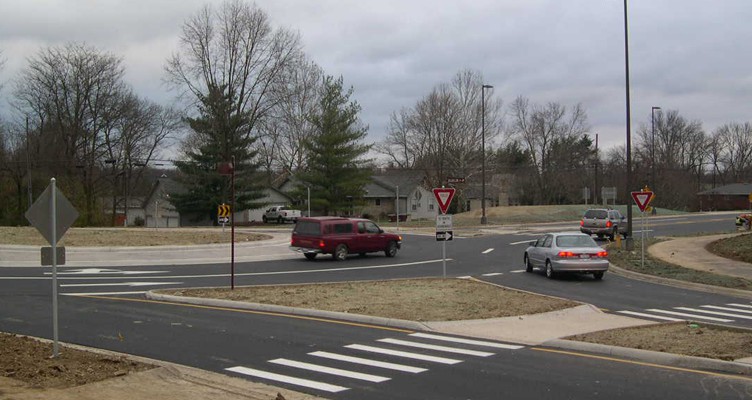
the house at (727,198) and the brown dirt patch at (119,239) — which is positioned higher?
the house at (727,198)

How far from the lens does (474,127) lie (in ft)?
243

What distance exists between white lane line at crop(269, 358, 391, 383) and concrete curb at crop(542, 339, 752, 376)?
11.2 ft

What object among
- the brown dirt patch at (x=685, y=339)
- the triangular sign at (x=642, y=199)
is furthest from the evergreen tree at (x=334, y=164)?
the brown dirt patch at (x=685, y=339)

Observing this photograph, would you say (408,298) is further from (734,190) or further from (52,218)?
(734,190)

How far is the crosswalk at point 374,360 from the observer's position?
26.7ft

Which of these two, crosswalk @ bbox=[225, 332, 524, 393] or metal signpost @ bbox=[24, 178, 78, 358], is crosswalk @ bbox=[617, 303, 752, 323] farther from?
metal signpost @ bbox=[24, 178, 78, 358]

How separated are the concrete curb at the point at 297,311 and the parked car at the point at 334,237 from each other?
11631 mm

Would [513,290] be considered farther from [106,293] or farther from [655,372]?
[106,293]

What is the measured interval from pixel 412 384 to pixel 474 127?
67807 mm

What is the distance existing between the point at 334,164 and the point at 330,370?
53.5 m

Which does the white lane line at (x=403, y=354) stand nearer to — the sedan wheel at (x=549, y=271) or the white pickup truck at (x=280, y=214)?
the sedan wheel at (x=549, y=271)

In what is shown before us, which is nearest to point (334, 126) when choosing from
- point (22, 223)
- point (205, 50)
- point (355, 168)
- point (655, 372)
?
point (355, 168)

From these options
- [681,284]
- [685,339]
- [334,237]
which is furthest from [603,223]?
[685,339]

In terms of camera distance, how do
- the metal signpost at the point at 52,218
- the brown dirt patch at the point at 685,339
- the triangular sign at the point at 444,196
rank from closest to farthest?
the metal signpost at the point at 52,218, the brown dirt patch at the point at 685,339, the triangular sign at the point at 444,196
